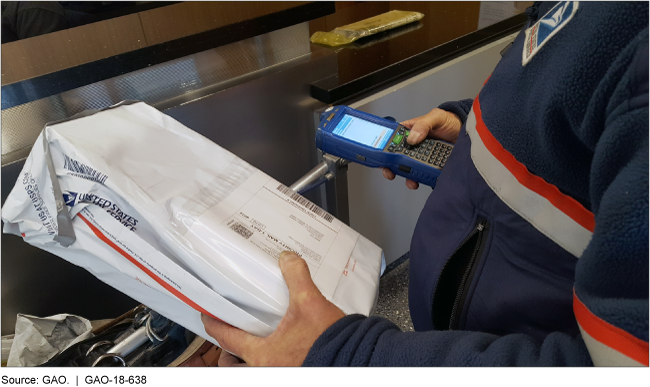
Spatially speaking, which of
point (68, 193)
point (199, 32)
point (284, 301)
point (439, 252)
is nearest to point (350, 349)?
point (284, 301)

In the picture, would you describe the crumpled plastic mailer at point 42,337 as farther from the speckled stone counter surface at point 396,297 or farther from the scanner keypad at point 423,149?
the speckled stone counter surface at point 396,297

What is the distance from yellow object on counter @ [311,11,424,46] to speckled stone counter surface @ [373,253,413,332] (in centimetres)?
68

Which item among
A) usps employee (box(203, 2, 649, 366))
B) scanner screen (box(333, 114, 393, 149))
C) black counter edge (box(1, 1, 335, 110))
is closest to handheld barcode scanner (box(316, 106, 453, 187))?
scanner screen (box(333, 114, 393, 149))

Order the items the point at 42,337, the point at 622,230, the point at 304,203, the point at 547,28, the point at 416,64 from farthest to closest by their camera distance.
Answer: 1. the point at 416,64
2. the point at 42,337
3. the point at 304,203
4. the point at 547,28
5. the point at 622,230

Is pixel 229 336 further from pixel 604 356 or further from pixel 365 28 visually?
pixel 365 28

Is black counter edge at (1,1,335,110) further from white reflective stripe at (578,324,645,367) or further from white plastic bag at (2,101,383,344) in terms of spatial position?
white reflective stripe at (578,324,645,367)

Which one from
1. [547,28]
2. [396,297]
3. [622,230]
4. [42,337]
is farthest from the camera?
[396,297]

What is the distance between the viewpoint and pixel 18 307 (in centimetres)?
69

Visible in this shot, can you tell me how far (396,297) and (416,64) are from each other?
2.27 feet

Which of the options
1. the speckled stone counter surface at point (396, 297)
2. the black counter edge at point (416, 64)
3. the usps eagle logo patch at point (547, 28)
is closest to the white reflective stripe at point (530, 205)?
the usps eagle logo patch at point (547, 28)

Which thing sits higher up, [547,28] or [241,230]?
[547,28]

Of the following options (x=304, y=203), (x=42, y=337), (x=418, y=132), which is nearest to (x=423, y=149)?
(x=418, y=132)

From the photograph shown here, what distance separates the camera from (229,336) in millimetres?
395

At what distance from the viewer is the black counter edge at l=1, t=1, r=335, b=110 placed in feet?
1.86
